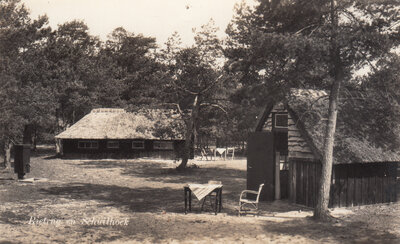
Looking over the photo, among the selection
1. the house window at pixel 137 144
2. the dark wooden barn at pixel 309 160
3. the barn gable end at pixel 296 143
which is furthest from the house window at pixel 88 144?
the barn gable end at pixel 296 143

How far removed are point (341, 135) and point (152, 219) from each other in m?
7.89

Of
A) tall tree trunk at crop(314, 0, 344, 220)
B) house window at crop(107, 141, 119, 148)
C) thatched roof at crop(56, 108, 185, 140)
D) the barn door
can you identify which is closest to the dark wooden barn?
the barn door

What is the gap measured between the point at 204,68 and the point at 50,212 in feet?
51.4

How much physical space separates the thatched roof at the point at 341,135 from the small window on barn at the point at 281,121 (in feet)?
3.63

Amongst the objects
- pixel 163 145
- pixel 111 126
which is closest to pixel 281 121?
pixel 163 145

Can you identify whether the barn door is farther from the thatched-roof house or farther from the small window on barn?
the thatched-roof house

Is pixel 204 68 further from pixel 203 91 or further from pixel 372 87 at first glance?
pixel 372 87

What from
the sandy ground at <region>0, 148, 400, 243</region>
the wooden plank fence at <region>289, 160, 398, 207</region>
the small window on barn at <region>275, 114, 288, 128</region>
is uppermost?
the small window on barn at <region>275, 114, 288, 128</region>

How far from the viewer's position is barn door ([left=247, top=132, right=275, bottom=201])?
633 inches

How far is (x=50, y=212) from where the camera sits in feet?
44.4

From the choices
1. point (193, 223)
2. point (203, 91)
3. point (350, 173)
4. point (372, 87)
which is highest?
point (203, 91)

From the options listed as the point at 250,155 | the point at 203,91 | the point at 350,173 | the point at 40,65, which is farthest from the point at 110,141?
the point at 350,173

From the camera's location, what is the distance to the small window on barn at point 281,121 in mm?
16625

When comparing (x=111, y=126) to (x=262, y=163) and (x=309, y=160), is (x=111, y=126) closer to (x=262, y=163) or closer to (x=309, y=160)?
(x=262, y=163)
